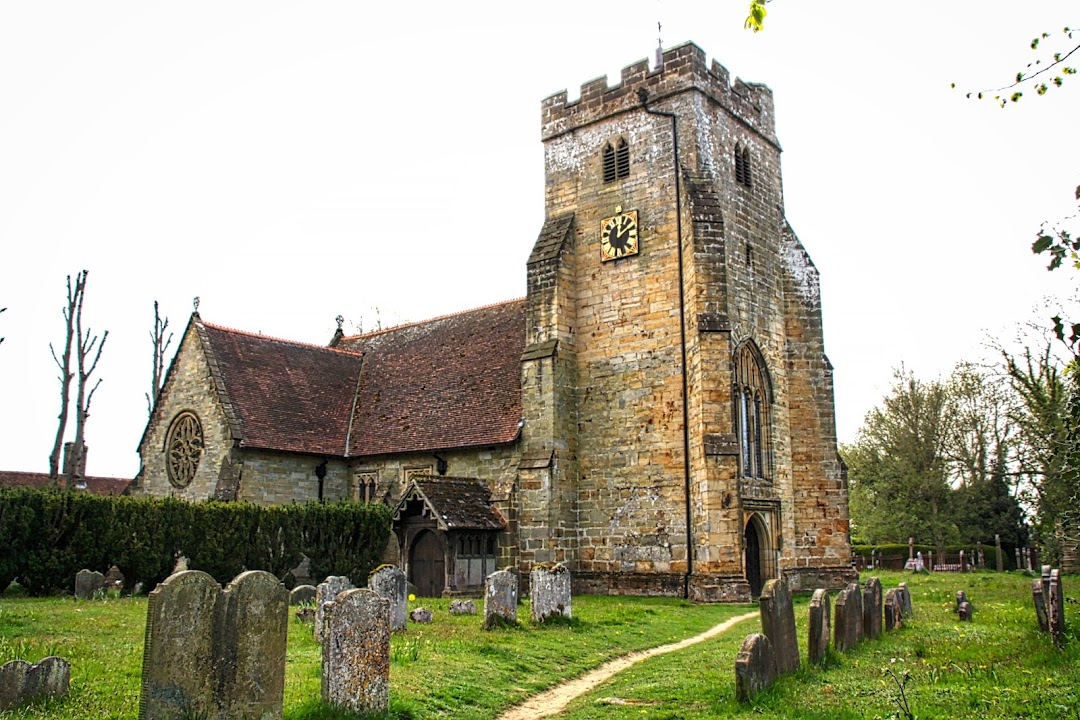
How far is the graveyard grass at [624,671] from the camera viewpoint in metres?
9.16

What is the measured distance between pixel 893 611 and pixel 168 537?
51.0ft

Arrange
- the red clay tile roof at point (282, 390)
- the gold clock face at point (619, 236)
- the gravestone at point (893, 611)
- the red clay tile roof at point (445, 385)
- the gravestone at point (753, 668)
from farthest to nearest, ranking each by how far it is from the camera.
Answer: the red clay tile roof at point (282, 390) < the red clay tile roof at point (445, 385) < the gold clock face at point (619, 236) < the gravestone at point (893, 611) < the gravestone at point (753, 668)

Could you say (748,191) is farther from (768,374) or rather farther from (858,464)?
(858,464)

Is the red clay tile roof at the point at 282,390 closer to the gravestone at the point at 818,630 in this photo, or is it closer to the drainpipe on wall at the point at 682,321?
the drainpipe on wall at the point at 682,321

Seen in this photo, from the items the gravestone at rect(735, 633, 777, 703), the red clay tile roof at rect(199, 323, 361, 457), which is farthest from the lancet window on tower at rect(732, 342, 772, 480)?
the gravestone at rect(735, 633, 777, 703)

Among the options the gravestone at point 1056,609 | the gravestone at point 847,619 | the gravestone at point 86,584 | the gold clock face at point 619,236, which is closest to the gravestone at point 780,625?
the gravestone at point 847,619

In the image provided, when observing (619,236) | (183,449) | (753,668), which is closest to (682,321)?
(619,236)

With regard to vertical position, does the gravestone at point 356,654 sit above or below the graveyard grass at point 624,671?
above

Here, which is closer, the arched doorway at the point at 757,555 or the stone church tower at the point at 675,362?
the stone church tower at the point at 675,362

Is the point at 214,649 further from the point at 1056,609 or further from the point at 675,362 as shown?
the point at 675,362

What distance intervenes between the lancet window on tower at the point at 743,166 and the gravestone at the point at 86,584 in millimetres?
19015

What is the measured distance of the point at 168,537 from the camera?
21000 millimetres

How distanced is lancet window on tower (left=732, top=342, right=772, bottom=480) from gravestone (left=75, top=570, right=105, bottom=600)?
15267 millimetres

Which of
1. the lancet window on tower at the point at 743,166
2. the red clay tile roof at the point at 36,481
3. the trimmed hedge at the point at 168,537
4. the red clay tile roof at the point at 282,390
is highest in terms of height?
the lancet window on tower at the point at 743,166
